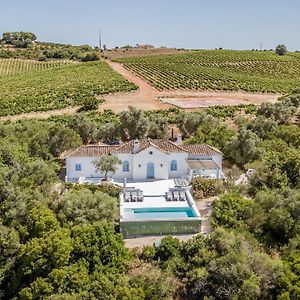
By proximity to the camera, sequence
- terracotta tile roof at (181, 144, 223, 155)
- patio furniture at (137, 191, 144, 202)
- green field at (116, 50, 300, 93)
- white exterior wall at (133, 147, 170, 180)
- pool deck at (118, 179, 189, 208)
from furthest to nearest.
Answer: green field at (116, 50, 300, 93), terracotta tile roof at (181, 144, 223, 155), white exterior wall at (133, 147, 170, 180), patio furniture at (137, 191, 144, 202), pool deck at (118, 179, 189, 208)

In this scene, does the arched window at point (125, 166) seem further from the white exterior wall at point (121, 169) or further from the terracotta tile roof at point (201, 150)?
the terracotta tile roof at point (201, 150)

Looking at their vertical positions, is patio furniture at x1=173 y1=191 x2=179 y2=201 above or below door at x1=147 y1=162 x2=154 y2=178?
below

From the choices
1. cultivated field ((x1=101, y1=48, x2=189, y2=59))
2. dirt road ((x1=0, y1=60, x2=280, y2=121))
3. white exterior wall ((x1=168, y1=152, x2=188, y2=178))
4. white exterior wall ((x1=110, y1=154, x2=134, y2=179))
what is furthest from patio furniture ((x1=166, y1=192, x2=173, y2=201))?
cultivated field ((x1=101, y1=48, x2=189, y2=59))

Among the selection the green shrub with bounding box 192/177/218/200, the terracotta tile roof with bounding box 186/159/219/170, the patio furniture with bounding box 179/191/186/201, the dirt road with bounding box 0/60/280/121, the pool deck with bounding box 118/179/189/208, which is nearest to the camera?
the pool deck with bounding box 118/179/189/208

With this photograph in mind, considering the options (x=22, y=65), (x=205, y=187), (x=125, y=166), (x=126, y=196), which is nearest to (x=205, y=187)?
(x=205, y=187)

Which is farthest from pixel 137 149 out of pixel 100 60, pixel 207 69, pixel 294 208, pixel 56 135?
pixel 100 60

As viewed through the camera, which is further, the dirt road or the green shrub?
the dirt road

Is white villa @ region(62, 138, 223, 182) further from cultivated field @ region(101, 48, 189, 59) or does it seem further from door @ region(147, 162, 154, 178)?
cultivated field @ region(101, 48, 189, 59)
